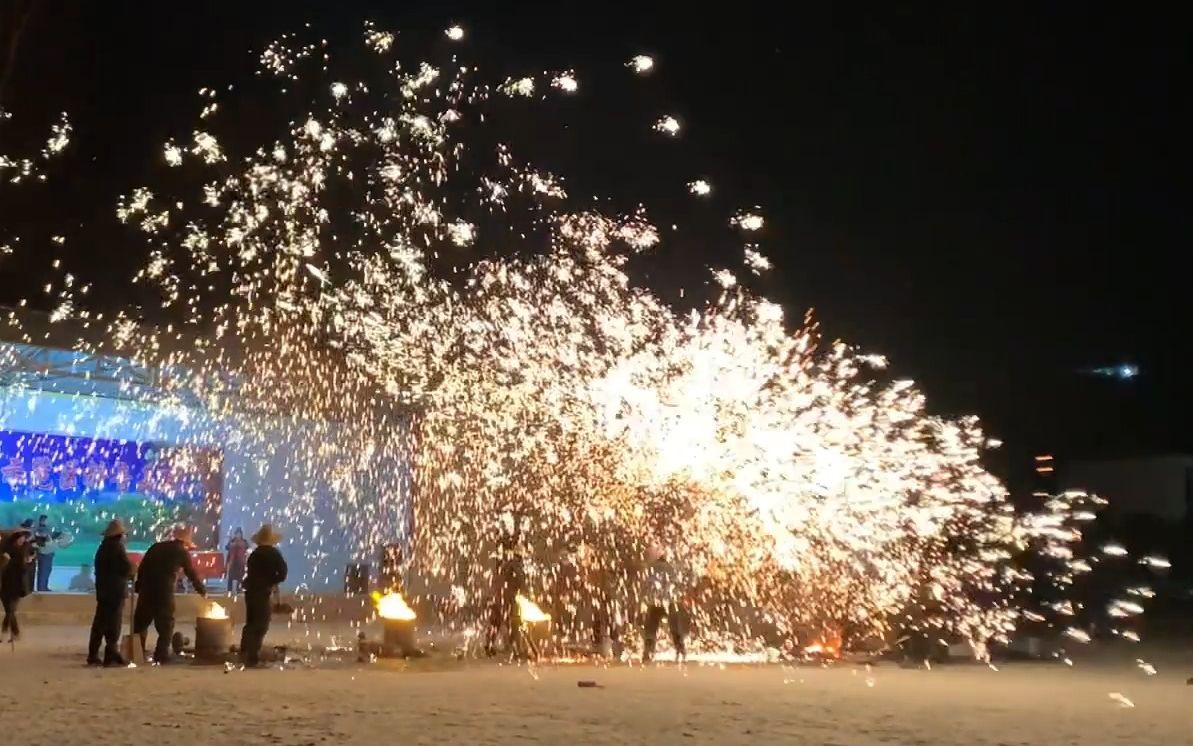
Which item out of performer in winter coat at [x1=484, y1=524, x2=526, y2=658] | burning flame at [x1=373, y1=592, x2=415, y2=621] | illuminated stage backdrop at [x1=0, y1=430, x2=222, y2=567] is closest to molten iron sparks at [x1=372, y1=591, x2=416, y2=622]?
burning flame at [x1=373, y1=592, x2=415, y2=621]

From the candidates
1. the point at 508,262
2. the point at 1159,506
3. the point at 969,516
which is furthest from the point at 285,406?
the point at 1159,506

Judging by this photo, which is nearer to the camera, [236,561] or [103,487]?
[236,561]

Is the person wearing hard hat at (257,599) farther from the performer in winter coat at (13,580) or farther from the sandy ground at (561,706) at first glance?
the performer in winter coat at (13,580)

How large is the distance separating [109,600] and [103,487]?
11375 millimetres

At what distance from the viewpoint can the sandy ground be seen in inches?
329

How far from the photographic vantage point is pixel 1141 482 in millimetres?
38125

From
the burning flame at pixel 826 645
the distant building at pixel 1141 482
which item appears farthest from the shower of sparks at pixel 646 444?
the distant building at pixel 1141 482

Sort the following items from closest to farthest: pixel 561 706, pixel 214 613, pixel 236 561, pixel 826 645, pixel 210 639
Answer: pixel 561 706
pixel 210 639
pixel 214 613
pixel 826 645
pixel 236 561

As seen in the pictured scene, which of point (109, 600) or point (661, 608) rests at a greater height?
point (661, 608)

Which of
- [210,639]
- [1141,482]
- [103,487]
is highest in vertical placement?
[1141,482]

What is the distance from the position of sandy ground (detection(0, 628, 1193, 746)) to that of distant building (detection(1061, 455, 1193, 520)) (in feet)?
82.8

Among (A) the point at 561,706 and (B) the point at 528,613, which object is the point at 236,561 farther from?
(A) the point at 561,706

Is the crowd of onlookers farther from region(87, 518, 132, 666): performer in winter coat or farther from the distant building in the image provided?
the distant building

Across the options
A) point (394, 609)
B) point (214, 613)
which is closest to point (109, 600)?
point (214, 613)
